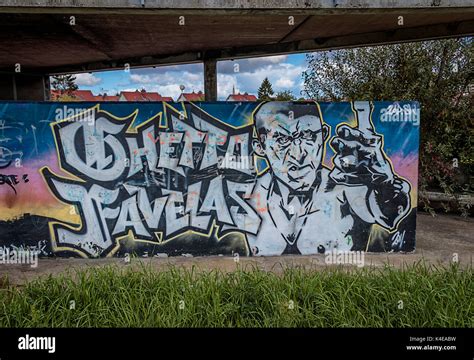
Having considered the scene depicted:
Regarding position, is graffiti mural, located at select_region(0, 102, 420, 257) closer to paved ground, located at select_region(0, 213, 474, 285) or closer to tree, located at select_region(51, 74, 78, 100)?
paved ground, located at select_region(0, 213, 474, 285)

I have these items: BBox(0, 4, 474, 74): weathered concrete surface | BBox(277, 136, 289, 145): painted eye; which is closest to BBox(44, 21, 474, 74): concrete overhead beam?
BBox(0, 4, 474, 74): weathered concrete surface

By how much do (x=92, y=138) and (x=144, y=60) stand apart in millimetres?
8502

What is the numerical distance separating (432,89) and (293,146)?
534 cm

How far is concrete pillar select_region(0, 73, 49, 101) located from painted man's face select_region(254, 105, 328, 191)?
15.7 metres

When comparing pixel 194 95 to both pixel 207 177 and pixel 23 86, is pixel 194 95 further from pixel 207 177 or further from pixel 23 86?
pixel 207 177

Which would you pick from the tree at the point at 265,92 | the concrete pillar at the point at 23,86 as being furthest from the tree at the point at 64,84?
the concrete pillar at the point at 23,86

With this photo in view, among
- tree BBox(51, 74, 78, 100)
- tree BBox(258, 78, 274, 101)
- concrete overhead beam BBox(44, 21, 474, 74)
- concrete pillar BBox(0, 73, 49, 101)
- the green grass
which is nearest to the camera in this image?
the green grass

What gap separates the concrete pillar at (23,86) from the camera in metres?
17.0

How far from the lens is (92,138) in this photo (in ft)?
19.5

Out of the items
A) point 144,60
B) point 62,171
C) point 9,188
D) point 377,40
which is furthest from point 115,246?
point 144,60

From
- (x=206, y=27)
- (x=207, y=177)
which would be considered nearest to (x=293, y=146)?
(x=207, y=177)

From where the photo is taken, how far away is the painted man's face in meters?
6.09

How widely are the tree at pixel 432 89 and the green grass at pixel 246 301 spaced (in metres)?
5.22
